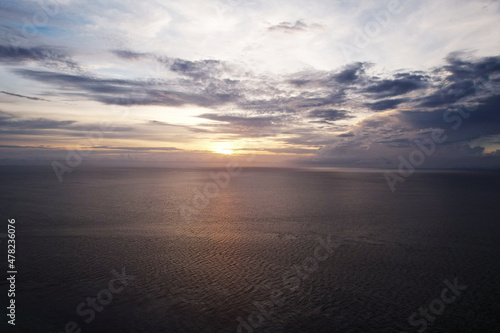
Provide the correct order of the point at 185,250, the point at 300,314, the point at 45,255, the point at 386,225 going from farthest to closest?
the point at 386,225, the point at 185,250, the point at 45,255, the point at 300,314

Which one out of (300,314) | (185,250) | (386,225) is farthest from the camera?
(386,225)

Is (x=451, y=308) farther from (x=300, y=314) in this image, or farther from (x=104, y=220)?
(x=104, y=220)

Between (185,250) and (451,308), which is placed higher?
(185,250)

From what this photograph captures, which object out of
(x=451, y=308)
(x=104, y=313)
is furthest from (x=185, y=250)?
(x=451, y=308)

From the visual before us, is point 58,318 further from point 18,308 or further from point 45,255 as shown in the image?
point 45,255

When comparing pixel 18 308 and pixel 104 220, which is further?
pixel 104 220

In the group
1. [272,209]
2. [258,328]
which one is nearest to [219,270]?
[258,328]
